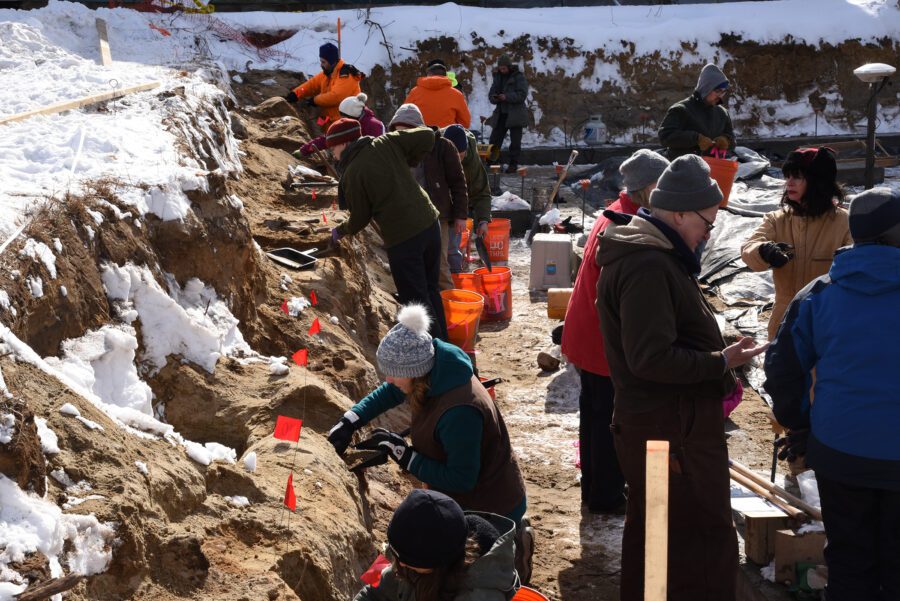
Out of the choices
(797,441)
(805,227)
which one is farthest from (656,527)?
(805,227)

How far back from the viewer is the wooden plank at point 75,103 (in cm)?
651

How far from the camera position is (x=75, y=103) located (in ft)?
23.6

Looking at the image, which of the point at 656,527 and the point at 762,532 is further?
the point at 762,532

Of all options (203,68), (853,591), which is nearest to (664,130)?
(853,591)

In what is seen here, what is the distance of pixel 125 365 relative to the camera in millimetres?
4262

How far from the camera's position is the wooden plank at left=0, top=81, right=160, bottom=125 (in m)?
6.51

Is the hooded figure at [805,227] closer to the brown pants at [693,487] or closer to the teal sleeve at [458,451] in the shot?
the brown pants at [693,487]

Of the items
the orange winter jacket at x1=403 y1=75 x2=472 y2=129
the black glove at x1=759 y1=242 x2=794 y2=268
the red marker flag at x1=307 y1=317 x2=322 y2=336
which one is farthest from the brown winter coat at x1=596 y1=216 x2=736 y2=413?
the orange winter jacket at x1=403 y1=75 x2=472 y2=129

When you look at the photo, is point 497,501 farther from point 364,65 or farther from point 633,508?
point 364,65

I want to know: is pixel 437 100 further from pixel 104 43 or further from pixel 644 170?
pixel 644 170

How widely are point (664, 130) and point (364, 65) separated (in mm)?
10331

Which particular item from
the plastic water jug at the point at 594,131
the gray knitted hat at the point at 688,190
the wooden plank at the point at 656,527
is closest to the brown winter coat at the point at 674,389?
the gray knitted hat at the point at 688,190

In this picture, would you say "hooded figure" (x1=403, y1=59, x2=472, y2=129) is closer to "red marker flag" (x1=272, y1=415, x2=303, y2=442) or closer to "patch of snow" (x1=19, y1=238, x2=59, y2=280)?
"patch of snow" (x1=19, y1=238, x2=59, y2=280)

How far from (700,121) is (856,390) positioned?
16.5ft
